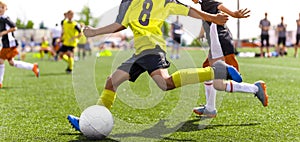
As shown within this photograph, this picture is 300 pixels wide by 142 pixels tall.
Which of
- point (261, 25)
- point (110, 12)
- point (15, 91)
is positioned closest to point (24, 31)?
point (261, 25)

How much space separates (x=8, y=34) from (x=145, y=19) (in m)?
5.99

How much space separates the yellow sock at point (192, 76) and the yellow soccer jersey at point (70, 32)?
1028 centimetres

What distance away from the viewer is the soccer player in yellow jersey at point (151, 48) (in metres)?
4.70

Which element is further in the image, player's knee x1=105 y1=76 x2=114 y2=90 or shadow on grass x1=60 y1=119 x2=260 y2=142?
player's knee x1=105 y1=76 x2=114 y2=90

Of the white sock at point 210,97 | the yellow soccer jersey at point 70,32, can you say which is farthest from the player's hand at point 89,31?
the yellow soccer jersey at point 70,32

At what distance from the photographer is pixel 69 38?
14.9 m

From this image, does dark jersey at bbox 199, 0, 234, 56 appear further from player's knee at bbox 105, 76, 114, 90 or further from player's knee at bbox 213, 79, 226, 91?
player's knee at bbox 105, 76, 114, 90

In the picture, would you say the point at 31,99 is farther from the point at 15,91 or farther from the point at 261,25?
the point at 261,25

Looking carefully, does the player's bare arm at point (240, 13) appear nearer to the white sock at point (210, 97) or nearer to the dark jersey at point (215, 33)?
the dark jersey at point (215, 33)

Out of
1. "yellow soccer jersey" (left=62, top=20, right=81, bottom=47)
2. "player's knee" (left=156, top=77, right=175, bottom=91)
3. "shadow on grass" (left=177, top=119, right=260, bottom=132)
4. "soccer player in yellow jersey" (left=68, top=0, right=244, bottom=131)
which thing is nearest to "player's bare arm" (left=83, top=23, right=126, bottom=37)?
"soccer player in yellow jersey" (left=68, top=0, right=244, bottom=131)

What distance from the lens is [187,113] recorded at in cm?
618

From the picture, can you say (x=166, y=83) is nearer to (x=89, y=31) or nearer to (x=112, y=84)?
(x=112, y=84)

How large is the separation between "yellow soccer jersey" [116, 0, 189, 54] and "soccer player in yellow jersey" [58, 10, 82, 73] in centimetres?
994

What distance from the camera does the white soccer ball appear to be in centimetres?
453
